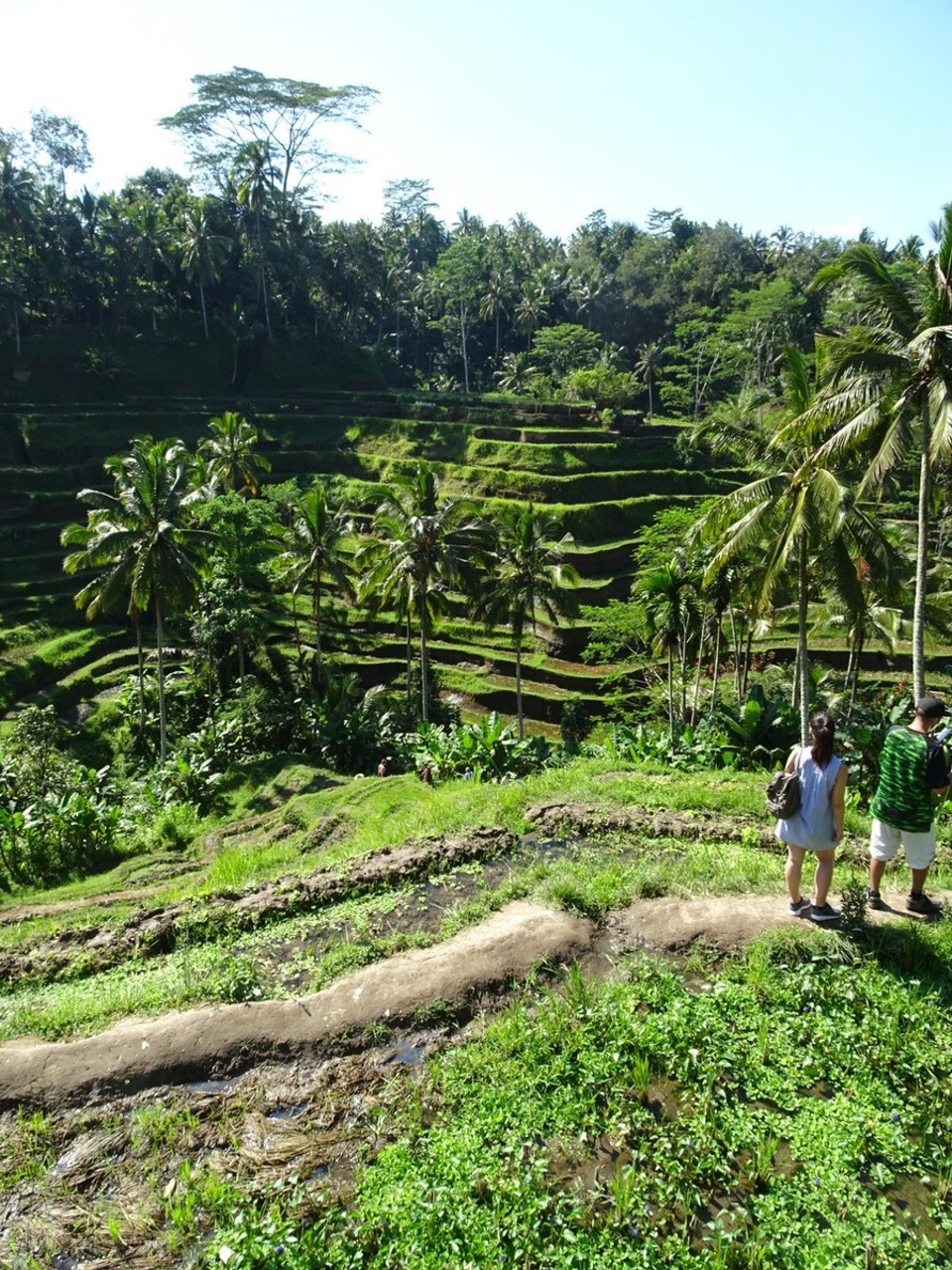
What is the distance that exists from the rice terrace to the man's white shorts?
0.44 meters

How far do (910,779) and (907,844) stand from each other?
0.56 metres

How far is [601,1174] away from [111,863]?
1588 centimetres

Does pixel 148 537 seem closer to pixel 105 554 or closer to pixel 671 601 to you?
pixel 105 554

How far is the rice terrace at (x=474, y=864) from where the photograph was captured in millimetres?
4730

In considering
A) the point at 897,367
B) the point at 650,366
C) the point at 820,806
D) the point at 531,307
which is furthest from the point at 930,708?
the point at 531,307

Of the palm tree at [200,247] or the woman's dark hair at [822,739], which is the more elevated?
the palm tree at [200,247]

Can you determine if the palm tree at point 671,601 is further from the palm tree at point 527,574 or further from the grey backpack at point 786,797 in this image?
the grey backpack at point 786,797

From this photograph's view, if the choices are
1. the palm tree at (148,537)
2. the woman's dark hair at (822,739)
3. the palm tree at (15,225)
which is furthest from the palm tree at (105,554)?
the palm tree at (15,225)

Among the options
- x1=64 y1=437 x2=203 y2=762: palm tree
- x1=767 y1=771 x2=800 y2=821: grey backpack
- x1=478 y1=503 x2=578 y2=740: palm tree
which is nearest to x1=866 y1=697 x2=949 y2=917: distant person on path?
x1=767 y1=771 x2=800 y2=821: grey backpack

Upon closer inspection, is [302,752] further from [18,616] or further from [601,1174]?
[601,1174]

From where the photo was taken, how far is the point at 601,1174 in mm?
4770

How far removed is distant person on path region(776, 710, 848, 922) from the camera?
21.1ft

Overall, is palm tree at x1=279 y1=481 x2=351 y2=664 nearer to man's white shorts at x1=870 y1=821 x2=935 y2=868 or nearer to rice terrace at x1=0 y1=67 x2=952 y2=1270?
rice terrace at x1=0 y1=67 x2=952 y2=1270

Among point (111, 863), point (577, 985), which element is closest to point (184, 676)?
point (111, 863)
